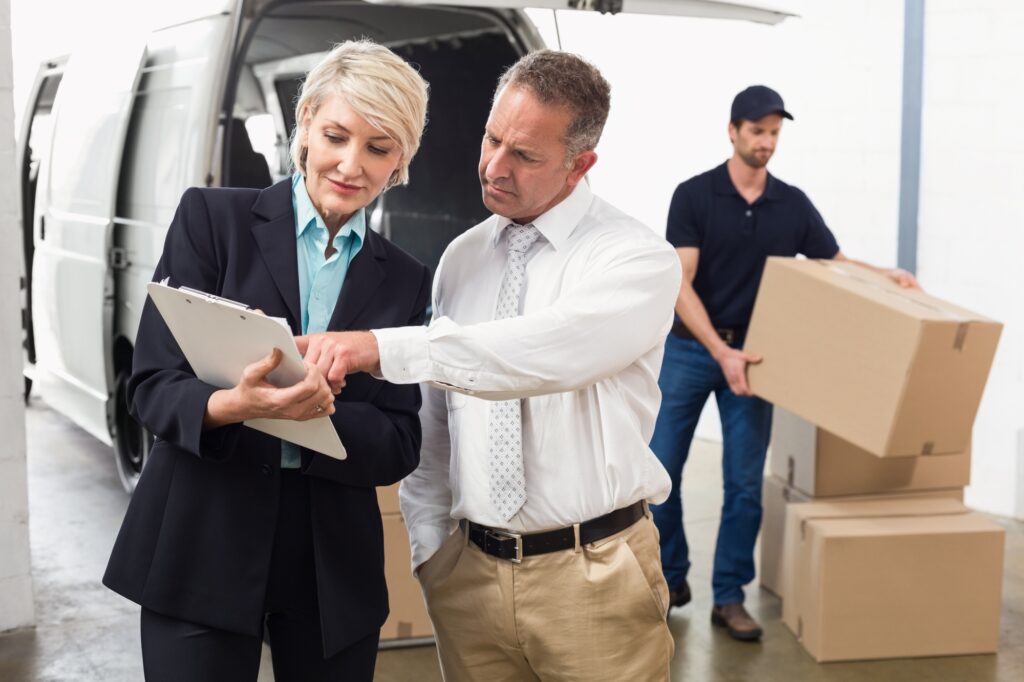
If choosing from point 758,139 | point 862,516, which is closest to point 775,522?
point 862,516

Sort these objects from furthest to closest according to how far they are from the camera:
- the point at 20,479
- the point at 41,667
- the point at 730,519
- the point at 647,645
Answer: the point at 730,519
the point at 20,479
the point at 41,667
the point at 647,645

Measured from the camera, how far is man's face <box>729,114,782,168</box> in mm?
3818

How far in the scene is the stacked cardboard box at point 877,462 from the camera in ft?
10.7

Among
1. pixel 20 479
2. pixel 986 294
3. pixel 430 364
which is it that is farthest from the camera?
pixel 986 294

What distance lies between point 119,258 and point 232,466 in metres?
2.86

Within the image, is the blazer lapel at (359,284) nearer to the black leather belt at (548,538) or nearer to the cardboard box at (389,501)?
the black leather belt at (548,538)

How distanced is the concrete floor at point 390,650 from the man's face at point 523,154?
75.7 inches

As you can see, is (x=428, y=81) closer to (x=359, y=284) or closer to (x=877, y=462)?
(x=877, y=462)

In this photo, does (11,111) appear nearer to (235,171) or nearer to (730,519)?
(235,171)

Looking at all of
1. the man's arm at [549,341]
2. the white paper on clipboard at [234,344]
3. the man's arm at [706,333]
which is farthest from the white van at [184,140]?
the white paper on clipboard at [234,344]

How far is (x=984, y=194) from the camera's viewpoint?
4977mm

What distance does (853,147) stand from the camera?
5.54m

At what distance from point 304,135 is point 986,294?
4020 millimetres

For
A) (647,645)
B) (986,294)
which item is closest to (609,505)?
(647,645)
